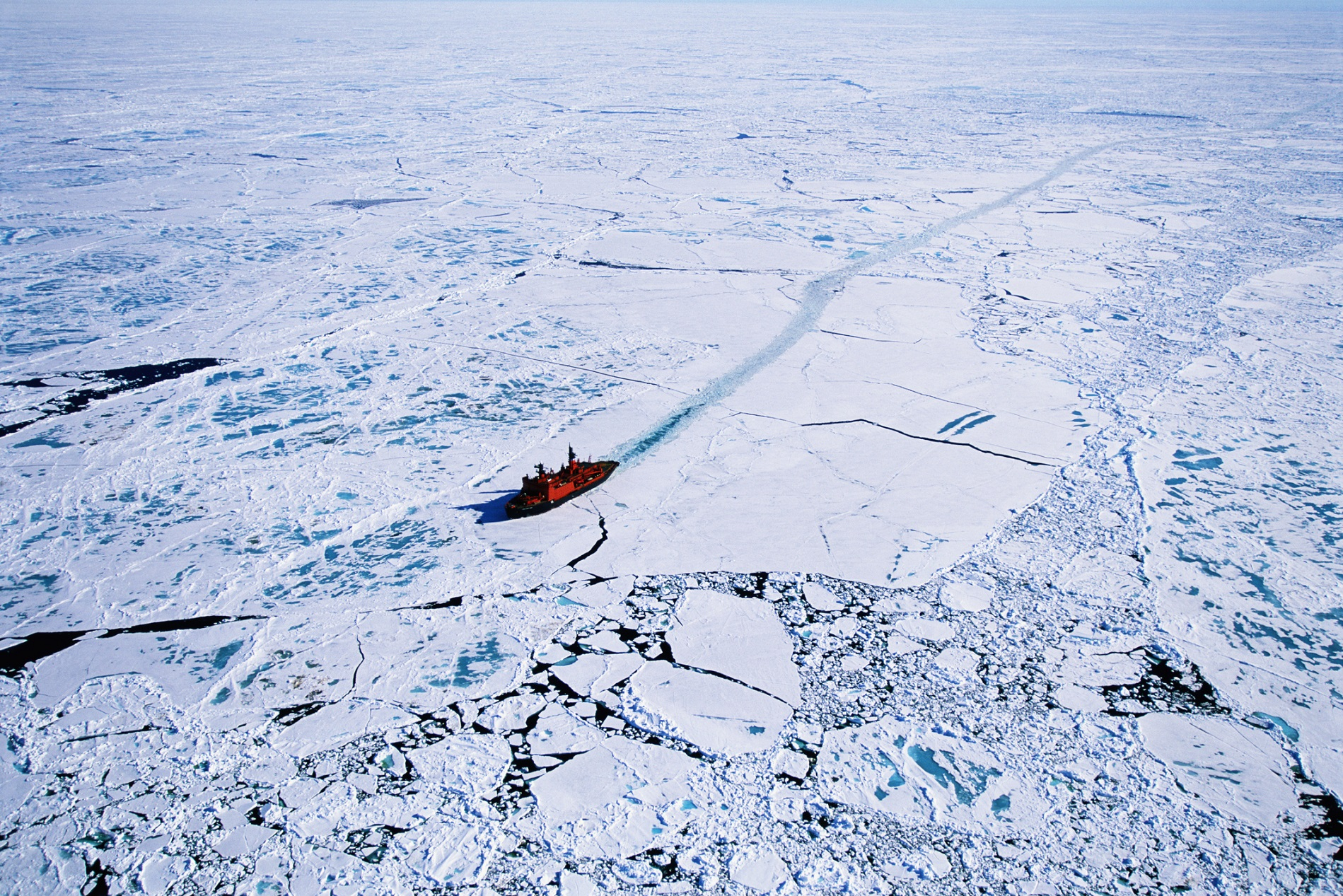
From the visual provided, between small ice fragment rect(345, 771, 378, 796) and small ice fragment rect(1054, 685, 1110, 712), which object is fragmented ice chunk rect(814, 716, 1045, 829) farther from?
small ice fragment rect(345, 771, 378, 796)

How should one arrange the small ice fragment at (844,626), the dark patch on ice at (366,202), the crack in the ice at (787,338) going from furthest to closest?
the dark patch on ice at (366,202)
the crack in the ice at (787,338)
the small ice fragment at (844,626)

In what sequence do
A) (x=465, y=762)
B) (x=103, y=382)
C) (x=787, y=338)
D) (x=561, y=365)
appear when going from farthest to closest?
(x=787, y=338)
(x=561, y=365)
(x=103, y=382)
(x=465, y=762)

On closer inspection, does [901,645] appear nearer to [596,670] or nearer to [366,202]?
[596,670]

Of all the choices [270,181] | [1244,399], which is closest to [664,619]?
[1244,399]

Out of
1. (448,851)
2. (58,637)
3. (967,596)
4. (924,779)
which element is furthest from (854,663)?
(58,637)

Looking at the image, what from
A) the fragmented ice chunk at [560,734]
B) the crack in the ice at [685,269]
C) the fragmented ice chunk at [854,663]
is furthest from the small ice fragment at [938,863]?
the crack in the ice at [685,269]

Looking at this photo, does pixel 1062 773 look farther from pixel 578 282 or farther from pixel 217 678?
pixel 578 282

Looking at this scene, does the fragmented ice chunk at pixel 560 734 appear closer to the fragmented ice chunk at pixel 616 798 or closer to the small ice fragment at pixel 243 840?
the fragmented ice chunk at pixel 616 798
